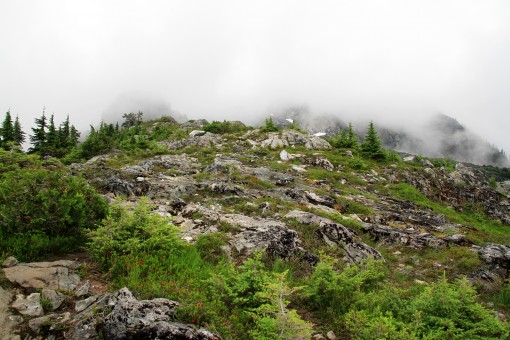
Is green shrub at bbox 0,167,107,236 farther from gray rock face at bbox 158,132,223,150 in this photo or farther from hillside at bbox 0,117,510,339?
gray rock face at bbox 158,132,223,150

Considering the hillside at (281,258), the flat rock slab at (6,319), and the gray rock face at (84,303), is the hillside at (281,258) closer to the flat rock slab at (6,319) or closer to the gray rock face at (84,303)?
the gray rock face at (84,303)

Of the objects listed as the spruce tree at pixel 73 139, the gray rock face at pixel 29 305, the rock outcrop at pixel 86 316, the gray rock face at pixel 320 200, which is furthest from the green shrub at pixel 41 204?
the spruce tree at pixel 73 139

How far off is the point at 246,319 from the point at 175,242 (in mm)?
3368

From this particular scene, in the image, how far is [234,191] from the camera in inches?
685

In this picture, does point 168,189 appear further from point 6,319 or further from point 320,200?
point 6,319

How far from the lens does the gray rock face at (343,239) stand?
1193cm

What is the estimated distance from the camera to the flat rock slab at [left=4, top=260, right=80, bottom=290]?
5.89 meters

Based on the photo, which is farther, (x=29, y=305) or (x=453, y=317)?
(x=453, y=317)

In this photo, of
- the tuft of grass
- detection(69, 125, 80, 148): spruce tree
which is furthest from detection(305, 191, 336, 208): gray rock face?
detection(69, 125, 80, 148): spruce tree

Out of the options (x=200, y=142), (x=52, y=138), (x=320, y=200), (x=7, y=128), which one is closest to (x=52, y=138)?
(x=52, y=138)

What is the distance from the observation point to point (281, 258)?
1022 centimetres

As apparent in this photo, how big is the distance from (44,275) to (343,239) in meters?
10.6

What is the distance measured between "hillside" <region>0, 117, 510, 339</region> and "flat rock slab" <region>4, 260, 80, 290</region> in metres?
0.22

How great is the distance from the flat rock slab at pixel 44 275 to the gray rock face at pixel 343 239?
9.11 metres
